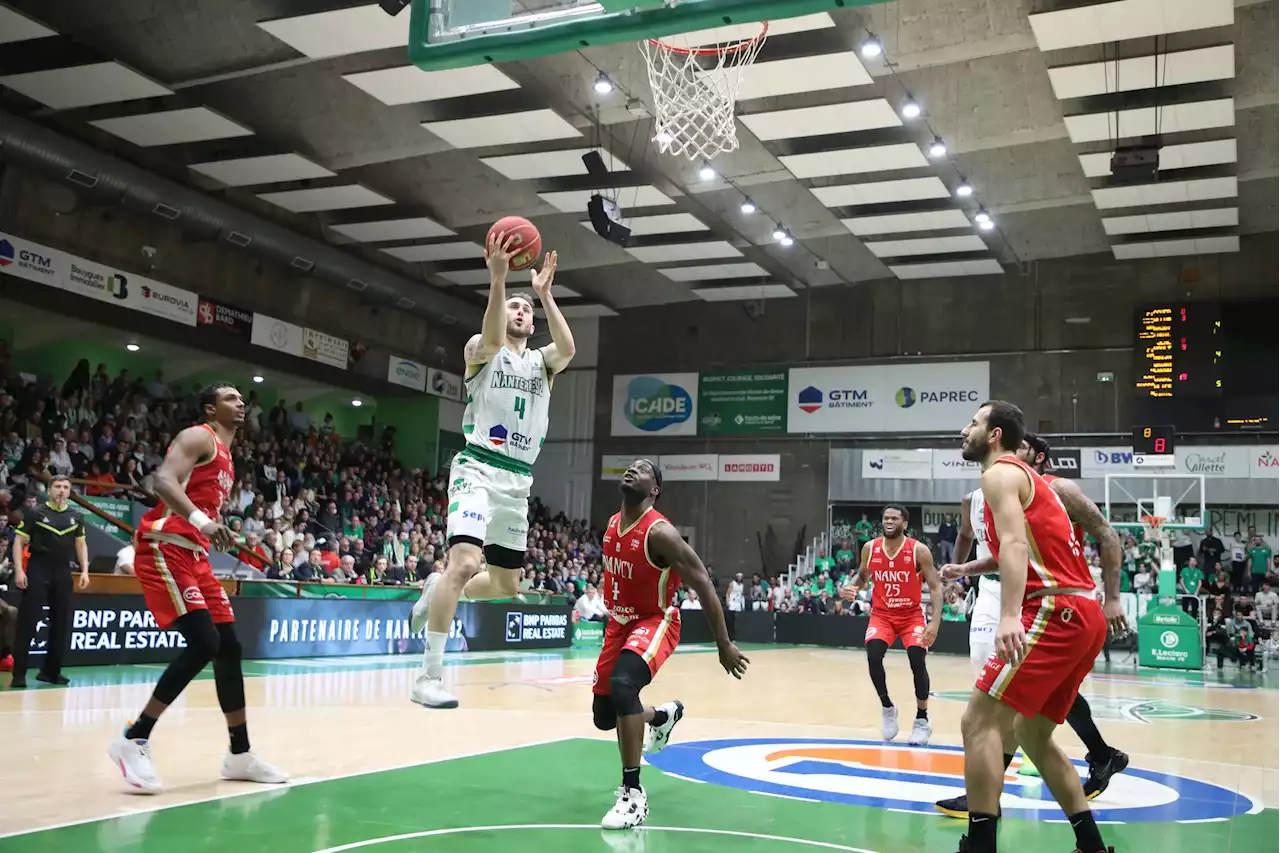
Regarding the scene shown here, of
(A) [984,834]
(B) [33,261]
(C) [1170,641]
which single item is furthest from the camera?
(C) [1170,641]

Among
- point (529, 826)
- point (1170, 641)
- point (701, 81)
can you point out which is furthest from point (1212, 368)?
point (529, 826)

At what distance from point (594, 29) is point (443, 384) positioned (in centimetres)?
2446

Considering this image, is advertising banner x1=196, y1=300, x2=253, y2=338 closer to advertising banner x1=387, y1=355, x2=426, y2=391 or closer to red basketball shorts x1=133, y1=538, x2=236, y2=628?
advertising banner x1=387, y1=355, x2=426, y2=391

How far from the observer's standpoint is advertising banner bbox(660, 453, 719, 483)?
3083 cm

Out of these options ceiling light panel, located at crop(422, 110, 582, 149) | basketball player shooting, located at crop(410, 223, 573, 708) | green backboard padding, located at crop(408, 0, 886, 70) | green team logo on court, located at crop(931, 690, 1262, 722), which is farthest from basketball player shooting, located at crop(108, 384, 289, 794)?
ceiling light panel, located at crop(422, 110, 582, 149)

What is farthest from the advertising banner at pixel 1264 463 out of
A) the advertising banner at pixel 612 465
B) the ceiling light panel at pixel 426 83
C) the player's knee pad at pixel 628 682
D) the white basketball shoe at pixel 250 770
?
the white basketball shoe at pixel 250 770

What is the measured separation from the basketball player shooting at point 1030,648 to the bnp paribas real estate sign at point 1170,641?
53.9 ft

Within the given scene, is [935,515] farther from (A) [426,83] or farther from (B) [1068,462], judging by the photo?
(A) [426,83]

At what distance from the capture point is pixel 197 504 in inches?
239

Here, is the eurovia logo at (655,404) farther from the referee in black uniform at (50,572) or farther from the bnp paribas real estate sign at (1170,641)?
the referee in black uniform at (50,572)

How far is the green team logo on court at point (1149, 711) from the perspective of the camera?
11297 mm

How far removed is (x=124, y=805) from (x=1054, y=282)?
26.0m

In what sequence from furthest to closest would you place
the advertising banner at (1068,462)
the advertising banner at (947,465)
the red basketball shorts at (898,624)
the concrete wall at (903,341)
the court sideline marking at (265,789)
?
the advertising banner at (947,465), the concrete wall at (903,341), the advertising banner at (1068,462), the red basketball shorts at (898,624), the court sideline marking at (265,789)

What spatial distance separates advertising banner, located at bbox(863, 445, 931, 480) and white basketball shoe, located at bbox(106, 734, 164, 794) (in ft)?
77.6
